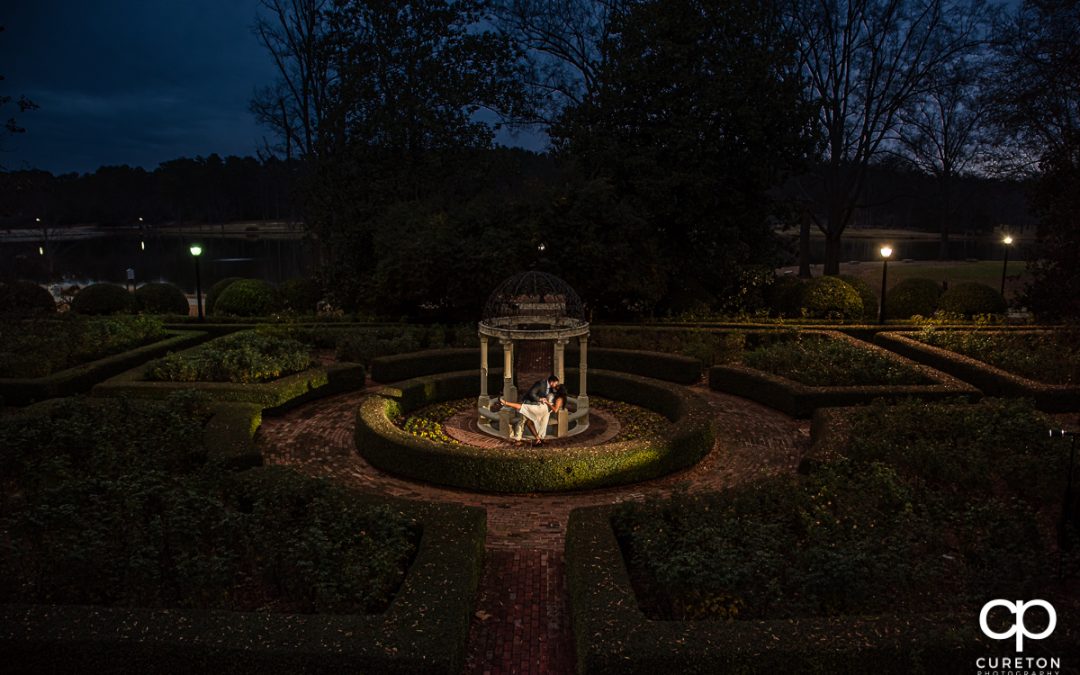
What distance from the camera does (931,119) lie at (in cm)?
3944

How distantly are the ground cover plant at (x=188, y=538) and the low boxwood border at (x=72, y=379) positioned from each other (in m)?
5.14

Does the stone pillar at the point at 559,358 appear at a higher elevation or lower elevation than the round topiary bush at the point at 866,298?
lower

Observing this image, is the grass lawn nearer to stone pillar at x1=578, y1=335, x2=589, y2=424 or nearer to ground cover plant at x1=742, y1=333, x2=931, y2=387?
ground cover plant at x1=742, y1=333, x2=931, y2=387

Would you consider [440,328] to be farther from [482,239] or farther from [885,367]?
[885,367]

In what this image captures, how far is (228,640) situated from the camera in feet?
17.2

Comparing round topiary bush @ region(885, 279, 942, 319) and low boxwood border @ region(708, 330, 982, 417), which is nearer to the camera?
low boxwood border @ region(708, 330, 982, 417)

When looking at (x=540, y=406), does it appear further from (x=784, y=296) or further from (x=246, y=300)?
(x=246, y=300)

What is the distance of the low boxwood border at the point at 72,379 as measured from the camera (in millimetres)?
13445

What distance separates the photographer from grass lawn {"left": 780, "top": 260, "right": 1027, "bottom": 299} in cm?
3459

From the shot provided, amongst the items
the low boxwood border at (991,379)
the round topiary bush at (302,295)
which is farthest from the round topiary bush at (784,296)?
the round topiary bush at (302,295)

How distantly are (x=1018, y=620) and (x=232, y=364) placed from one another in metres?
14.3

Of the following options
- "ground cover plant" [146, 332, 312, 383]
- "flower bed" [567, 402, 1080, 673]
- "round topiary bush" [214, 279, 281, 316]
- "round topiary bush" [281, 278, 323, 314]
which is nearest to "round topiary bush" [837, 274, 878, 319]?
"flower bed" [567, 402, 1080, 673]

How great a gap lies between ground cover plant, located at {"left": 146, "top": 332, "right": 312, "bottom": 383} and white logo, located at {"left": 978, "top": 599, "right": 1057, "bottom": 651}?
13.4 metres

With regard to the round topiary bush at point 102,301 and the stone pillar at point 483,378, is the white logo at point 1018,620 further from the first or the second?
the round topiary bush at point 102,301
